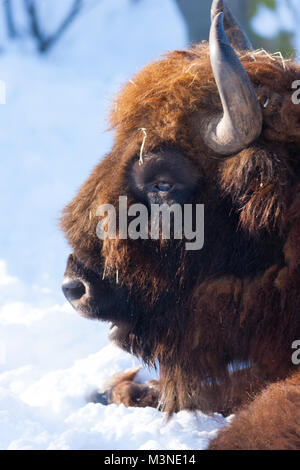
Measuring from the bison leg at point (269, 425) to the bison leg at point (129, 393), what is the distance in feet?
6.68

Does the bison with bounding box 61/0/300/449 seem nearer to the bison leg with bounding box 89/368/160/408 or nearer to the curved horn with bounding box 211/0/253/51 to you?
the curved horn with bounding box 211/0/253/51

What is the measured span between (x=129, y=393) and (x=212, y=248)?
87.1 inches

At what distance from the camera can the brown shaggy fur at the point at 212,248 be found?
2510 millimetres

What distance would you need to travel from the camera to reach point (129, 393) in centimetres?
432

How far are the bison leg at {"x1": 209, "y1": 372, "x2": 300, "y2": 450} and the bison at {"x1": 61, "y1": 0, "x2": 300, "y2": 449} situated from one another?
0.11 ft

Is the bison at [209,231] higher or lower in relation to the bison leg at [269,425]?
higher

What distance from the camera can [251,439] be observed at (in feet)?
6.57

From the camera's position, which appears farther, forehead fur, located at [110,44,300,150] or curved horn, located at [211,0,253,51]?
curved horn, located at [211,0,253,51]

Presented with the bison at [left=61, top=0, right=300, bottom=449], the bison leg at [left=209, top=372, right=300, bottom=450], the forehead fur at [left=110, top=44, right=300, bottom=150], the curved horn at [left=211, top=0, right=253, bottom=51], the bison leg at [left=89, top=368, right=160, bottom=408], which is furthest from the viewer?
the bison leg at [left=89, top=368, right=160, bottom=408]

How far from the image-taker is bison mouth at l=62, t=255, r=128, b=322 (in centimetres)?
280

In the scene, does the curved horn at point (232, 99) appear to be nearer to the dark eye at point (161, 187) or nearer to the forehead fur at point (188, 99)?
the forehead fur at point (188, 99)

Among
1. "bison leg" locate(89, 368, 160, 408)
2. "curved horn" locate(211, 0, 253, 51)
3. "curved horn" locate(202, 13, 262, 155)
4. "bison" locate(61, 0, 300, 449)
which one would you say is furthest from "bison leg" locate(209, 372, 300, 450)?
"curved horn" locate(211, 0, 253, 51)

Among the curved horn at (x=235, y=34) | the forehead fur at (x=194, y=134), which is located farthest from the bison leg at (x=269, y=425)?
the curved horn at (x=235, y=34)

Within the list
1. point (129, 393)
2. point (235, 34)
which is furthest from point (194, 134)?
point (129, 393)
